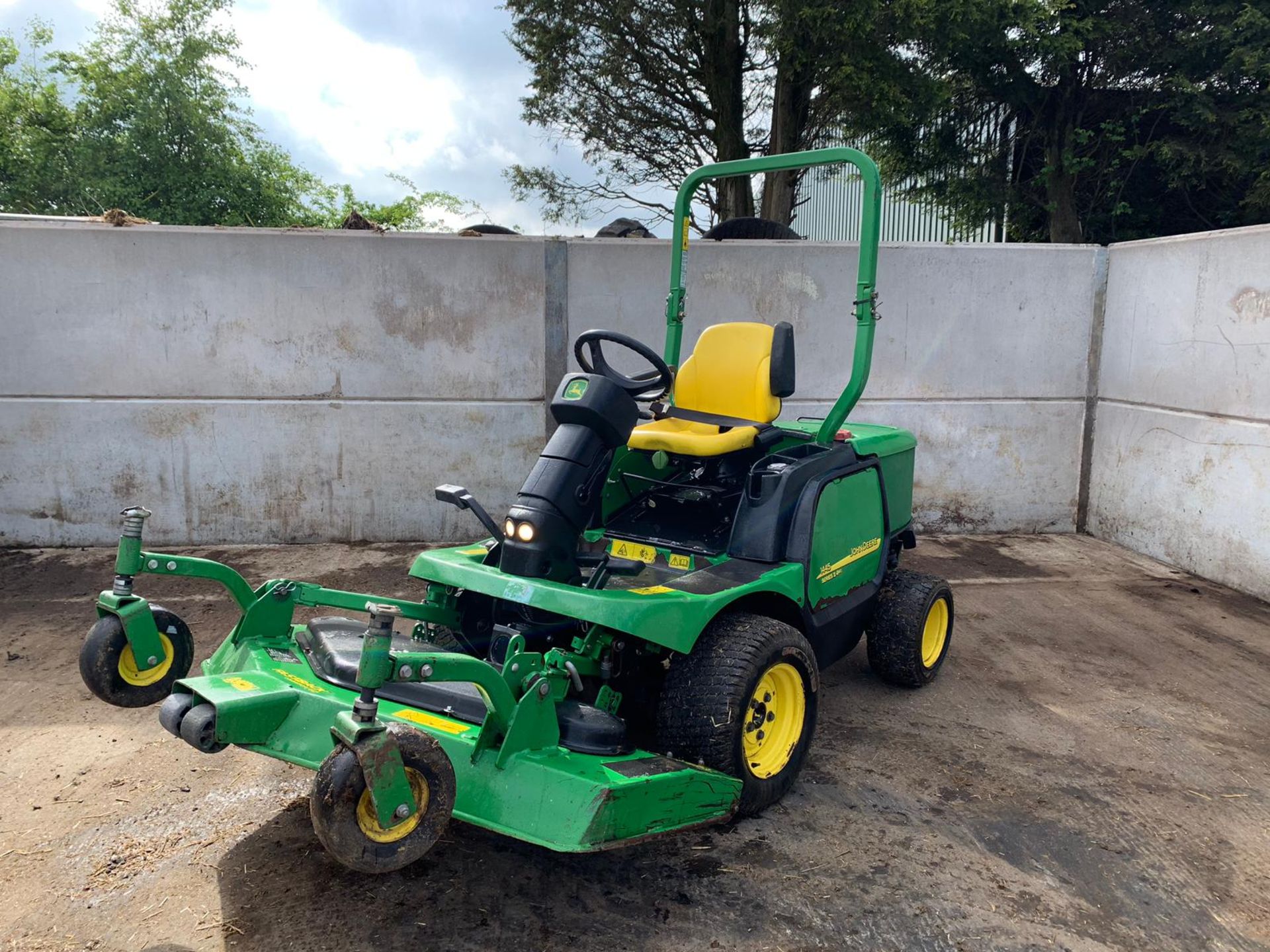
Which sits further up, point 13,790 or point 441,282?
point 441,282

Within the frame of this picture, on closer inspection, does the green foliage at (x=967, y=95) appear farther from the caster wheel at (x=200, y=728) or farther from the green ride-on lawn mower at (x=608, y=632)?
the caster wheel at (x=200, y=728)

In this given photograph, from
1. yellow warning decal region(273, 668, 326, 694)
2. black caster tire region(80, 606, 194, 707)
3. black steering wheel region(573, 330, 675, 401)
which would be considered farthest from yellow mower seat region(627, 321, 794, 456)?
black caster tire region(80, 606, 194, 707)

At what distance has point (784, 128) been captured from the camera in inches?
428

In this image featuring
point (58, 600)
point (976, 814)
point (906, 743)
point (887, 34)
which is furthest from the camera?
point (887, 34)

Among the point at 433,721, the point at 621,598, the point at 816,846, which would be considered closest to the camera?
the point at 433,721

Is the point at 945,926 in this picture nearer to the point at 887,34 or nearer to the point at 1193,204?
the point at 887,34

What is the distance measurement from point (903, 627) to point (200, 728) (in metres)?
2.85

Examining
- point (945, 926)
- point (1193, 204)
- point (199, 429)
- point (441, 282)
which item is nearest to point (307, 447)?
point (199, 429)

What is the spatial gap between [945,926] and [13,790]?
308 cm

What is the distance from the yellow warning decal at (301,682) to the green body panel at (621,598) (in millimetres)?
540

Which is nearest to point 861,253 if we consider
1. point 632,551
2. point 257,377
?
point 632,551

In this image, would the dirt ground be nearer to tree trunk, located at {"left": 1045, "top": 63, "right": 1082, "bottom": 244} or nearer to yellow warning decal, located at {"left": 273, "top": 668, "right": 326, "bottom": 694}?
yellow warning decal, located at {"left": 273, "top": 668, "right": 326, "bottom": 694}

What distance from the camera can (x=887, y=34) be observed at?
962 centimetres

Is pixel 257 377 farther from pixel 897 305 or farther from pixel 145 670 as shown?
pixel 897 305
